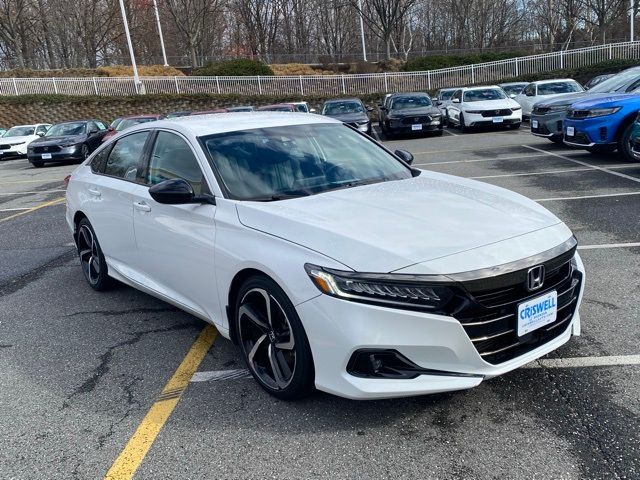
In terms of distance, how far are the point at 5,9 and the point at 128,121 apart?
33.8 meters

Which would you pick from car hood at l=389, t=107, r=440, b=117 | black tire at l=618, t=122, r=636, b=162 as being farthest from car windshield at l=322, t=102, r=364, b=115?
black tire at l=618, t=122, r=636, b=162

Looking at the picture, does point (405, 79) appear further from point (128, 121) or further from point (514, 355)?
point (514, 355)

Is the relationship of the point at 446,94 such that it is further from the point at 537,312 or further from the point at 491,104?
the point at 537,312

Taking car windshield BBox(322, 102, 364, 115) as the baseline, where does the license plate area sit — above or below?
below

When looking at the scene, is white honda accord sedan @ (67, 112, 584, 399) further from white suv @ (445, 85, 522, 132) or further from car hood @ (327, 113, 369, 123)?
white suv @ (445, 85, 522, 132)

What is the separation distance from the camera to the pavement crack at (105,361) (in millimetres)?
3521

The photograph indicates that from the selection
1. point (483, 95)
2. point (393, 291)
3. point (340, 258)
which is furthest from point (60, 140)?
point (393, 291)

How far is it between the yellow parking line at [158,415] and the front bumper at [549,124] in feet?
35.5

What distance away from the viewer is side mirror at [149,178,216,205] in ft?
11.4

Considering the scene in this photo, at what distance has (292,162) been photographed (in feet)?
12.6

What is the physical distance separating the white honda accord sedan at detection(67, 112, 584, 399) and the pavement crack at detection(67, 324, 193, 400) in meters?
0.35

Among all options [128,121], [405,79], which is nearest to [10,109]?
[128,121]

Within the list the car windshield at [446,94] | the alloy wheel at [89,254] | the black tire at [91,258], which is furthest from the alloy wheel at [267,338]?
the car windshield at [446,94]

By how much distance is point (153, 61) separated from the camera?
198 feet
